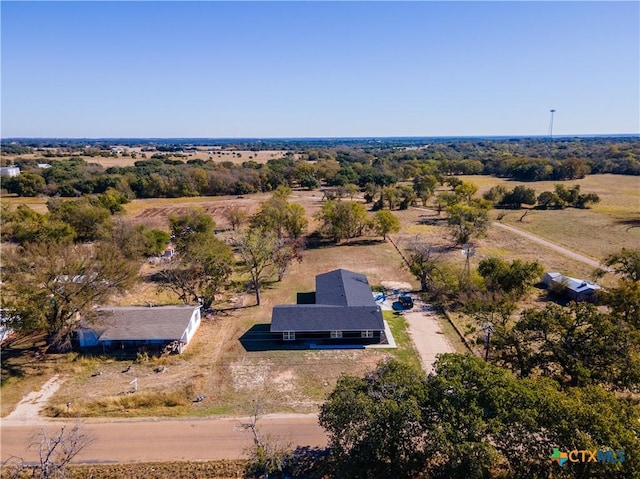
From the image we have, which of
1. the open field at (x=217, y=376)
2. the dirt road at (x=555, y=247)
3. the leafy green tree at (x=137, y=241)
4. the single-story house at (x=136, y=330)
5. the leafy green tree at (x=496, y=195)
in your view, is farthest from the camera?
the leafy green tree at (x=496, y=195)

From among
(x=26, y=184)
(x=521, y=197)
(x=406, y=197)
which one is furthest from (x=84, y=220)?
(x=521, y=197)

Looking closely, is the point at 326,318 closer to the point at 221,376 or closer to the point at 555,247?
the point at 221,376

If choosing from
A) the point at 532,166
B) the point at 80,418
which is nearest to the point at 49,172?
the point at 80,418

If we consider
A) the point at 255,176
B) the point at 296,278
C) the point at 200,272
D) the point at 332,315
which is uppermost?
the point at 255,176

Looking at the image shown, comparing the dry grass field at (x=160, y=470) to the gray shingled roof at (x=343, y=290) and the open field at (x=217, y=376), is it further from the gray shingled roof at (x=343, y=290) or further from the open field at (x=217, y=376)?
the gray shingled roof at (x=343, y=290)

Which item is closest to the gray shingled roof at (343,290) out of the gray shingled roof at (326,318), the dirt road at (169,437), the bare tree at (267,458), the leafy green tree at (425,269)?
the gray shingled roof at (326,318)

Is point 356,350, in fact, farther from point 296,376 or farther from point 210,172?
point 210,172
